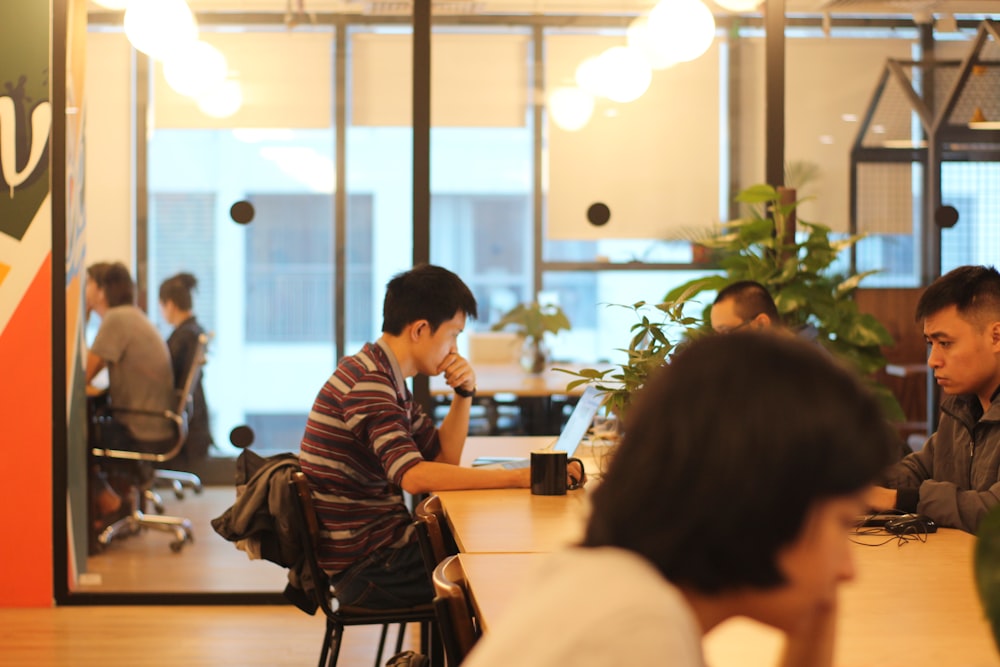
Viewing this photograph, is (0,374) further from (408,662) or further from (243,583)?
(408,662)

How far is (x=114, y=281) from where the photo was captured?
179 inches

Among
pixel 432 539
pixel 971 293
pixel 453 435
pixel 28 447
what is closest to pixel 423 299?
pixel 453 435

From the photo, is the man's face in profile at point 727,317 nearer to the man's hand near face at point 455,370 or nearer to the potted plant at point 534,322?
the man's hand near face at point 455,370

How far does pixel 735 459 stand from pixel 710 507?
0.04 meters

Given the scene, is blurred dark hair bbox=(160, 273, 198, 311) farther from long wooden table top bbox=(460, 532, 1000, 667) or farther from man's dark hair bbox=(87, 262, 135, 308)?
long wooden table top bbox=(460, 532, 1000, 667)

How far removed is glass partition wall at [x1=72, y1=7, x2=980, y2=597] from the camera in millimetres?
4582

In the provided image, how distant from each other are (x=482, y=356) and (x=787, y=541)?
4.70 meters

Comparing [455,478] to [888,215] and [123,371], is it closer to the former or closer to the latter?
[123,371]

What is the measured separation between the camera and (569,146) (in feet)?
15.6

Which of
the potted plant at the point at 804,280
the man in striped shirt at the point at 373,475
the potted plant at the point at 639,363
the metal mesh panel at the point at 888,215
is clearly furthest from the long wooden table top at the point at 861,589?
the metal mesh panel at the point at 888,215

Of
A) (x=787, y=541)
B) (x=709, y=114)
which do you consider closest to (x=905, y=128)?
(x=709, y=114)

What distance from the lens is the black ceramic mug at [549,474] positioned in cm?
274

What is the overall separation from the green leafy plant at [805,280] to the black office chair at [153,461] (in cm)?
206

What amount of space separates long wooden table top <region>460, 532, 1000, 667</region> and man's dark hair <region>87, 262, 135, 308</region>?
116 inches
